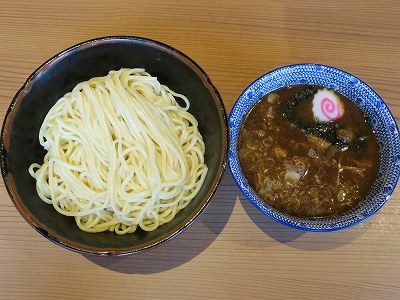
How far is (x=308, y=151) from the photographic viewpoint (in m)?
1.77

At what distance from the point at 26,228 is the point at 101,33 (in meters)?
0.99

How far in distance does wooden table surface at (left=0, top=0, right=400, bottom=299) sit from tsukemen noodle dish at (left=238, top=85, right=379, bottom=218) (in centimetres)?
16

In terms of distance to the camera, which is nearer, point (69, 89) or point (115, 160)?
point (115, 160)

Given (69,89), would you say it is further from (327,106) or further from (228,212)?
(327,106)

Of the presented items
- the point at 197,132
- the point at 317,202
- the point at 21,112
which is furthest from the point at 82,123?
the point at 317,202

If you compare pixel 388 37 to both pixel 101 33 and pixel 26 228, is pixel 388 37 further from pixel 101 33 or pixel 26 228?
pixel 26 228

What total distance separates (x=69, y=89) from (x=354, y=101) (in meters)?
1.22

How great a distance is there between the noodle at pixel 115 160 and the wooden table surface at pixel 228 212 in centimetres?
19

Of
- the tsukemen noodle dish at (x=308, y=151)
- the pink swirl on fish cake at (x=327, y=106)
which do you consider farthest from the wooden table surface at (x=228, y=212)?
the pink swirl on fish cake at (x=327, y=106)

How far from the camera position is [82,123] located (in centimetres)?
172

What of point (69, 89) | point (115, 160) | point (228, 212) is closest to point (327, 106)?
point (228, 212)

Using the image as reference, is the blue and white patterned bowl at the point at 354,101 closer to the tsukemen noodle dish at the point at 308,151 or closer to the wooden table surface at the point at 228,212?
the tsukemen noodle dish at the point at 308,151

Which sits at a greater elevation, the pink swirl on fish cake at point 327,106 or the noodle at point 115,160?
the pink swirl on fish cake at point 327,106

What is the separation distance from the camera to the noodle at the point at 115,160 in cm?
164
